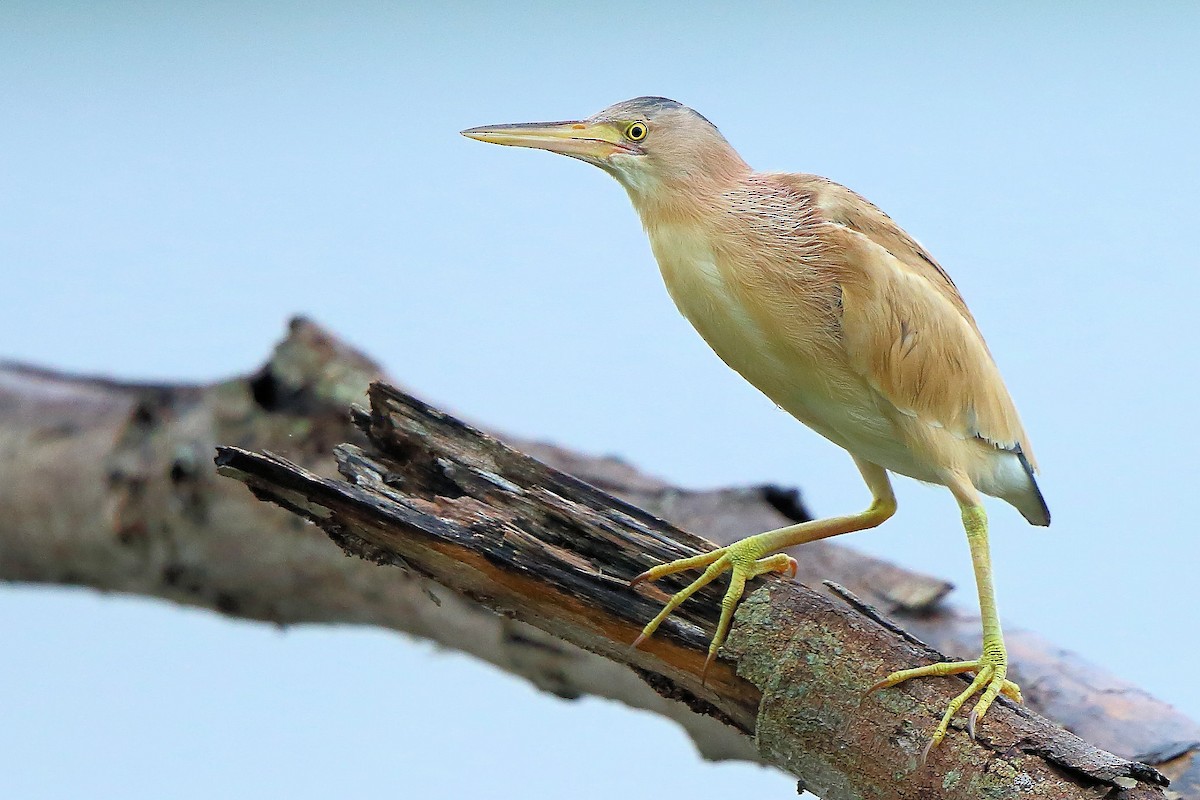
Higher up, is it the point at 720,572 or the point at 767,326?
the point at 767,326

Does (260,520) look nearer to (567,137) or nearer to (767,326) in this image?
(567,137)

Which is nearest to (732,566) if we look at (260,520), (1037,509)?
(1037,509)

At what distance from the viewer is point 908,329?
6.22 feet

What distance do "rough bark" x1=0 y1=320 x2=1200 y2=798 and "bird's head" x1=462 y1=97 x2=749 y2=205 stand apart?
106 centimetres

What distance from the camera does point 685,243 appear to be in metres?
1.90

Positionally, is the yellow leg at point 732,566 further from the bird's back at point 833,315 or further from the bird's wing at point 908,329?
the bird's wing at point 908,329

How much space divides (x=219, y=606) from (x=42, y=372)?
3.21 ft

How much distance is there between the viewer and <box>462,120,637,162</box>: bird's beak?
1969 mm

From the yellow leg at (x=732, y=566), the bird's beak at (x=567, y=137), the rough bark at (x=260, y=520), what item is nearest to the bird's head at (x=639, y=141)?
the bird's beak at (x=567, y=137)

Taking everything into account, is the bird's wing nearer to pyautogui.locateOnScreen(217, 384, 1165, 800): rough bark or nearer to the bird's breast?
the bird's breast

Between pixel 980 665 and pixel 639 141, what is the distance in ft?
3.39

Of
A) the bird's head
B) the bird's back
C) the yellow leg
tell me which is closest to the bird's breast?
the bird's back

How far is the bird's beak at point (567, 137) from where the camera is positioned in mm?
1969

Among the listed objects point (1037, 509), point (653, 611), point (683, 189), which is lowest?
point (653, 611)
